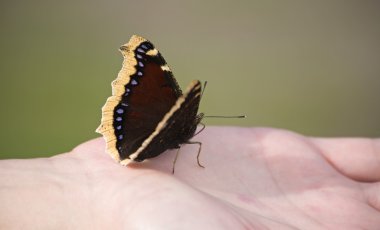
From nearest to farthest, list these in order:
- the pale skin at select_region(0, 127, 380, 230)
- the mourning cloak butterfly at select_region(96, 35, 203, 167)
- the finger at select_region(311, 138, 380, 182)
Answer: the pale skin at select_region(0, 127, 380, 230) → the mourning cloak butterfly at select_region(96, 35, 203, 167) → the finger at select_region(311, 138, 380, 182)

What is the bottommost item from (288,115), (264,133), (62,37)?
(288,115)

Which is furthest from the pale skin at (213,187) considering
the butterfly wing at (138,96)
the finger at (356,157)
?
the butterfly wing at (138,96)

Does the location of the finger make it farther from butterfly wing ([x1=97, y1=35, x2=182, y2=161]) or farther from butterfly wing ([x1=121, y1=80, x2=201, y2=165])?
butterfly wing ([x1=97, y1=35, x2=182, y2=161])

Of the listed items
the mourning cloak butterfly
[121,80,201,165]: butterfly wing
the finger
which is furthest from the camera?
the finger

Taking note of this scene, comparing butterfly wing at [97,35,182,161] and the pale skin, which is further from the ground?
butterfly wing at [97,35,182,161]

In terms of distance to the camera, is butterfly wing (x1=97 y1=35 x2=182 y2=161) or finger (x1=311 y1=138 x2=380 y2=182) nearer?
butterfly wing (x1=97 y1=35 x2=182 y2=161)

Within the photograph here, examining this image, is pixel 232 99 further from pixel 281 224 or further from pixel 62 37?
pixel 281 224

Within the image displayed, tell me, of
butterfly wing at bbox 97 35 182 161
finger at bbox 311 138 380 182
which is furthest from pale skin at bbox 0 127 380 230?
butterfly wing at bbox 97 35 182 161

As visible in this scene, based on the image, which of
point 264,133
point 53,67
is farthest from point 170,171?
point 53,67
